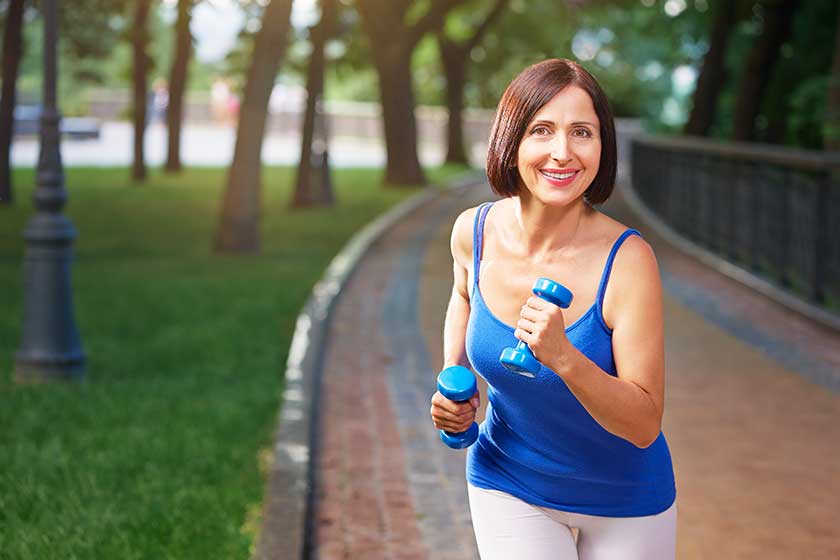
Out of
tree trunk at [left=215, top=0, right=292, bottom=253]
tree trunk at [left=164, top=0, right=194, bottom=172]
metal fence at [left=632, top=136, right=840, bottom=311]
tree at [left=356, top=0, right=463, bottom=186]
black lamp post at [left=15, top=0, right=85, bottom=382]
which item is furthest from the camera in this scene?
tree trunk at [left=164, top=0, right=194, bottom=172]

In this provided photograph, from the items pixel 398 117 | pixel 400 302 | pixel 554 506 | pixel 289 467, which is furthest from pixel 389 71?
pixel 554 506

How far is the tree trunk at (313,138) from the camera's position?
2502cm

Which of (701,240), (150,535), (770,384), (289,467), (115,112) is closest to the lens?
(150,535)

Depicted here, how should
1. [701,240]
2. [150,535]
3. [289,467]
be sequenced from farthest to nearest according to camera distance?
1. [701,240]
2. [289,467]
3. [150,535]

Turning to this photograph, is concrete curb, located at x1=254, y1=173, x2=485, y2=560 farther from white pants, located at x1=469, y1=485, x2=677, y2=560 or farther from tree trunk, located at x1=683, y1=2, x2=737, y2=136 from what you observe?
tree trunk, located at x1=683, y1=2, x2=737, y2=136

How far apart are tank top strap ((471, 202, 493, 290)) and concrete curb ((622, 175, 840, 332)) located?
27.5 feet

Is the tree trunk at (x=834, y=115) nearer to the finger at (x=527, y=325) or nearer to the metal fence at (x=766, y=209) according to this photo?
the metal fence at (x=766, y=209)

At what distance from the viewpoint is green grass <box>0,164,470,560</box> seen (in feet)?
18.8

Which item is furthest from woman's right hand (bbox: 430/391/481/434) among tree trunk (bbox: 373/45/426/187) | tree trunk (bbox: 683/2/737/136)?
tree trunk (bbox: 373/45/426/187)

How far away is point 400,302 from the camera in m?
13.6

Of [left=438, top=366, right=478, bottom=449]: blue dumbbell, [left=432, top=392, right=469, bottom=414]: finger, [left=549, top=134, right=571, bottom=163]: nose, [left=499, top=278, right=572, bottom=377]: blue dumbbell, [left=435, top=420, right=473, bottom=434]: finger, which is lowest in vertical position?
[left=435, top=420, right=473, bottom=434]: finger

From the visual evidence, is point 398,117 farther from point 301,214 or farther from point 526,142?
point 526,142

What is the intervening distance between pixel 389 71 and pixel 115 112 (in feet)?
173

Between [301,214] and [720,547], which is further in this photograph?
[301,214]
